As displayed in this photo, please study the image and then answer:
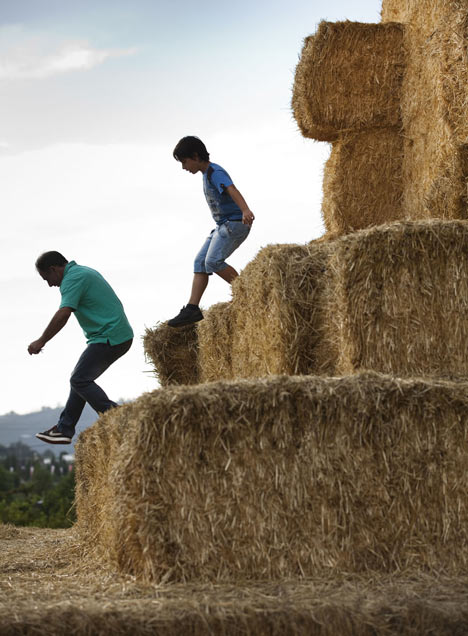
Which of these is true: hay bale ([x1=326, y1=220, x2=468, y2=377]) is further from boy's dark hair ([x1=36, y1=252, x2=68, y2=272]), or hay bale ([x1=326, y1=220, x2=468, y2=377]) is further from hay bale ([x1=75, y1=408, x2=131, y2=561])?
boy's dark hair ([x1=36, y1=252, x2=68, y2=272])

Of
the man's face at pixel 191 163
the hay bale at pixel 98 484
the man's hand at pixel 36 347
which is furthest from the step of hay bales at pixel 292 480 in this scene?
the man's face at pixel 191 163

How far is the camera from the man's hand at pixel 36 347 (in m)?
6.58

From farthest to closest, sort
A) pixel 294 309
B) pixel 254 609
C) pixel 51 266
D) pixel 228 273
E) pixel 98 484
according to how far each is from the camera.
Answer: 1. pixel 51 266
2. pixel 228 273
3. pixel 98 484
4. pixel 294 309
5. pixel 254 609

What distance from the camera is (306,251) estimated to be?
18.9 feet

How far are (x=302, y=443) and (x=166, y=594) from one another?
107 centimetres

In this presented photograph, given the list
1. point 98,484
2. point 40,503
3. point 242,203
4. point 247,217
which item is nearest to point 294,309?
point 247,217

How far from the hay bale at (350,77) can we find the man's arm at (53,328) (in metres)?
2.88

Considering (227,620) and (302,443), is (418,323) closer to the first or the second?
(302,443)

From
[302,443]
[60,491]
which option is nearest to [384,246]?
[302,443]

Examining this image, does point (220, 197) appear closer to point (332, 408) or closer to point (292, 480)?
point (332, 408)

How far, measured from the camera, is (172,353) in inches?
322

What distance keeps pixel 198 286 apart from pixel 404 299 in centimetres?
230

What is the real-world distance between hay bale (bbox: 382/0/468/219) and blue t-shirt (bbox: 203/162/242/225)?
162 centimetres

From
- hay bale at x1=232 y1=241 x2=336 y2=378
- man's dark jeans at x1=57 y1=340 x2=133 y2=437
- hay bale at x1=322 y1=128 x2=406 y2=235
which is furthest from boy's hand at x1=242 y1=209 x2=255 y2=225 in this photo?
man's dark jeans at x1=57 y1=340 x2=133 y2=437
